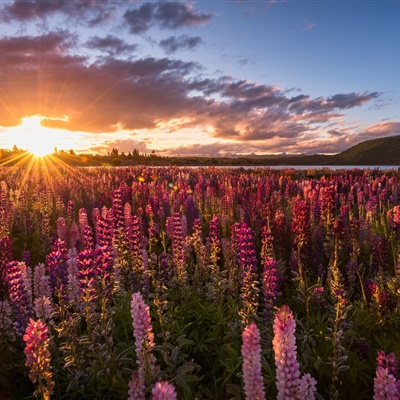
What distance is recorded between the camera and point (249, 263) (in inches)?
212

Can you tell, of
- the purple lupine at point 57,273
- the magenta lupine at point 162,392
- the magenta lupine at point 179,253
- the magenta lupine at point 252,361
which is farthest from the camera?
the magenta lupine at point 179,253

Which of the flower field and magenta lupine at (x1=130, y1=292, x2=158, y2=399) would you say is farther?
magenta lupine at (x1=130, y1=292, x2=158, y2=399)

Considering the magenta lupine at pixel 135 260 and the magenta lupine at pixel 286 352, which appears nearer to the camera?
the magenta lupine at pixel 286 352

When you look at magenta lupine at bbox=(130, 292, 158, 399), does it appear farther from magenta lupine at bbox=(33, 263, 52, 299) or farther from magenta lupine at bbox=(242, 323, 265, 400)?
magenta lupine at bbox=(33, 263, 52, 299)

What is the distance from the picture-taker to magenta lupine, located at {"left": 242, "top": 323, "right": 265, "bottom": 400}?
8.85ft

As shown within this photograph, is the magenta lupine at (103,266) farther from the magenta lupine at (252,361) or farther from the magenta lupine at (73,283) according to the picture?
Result: the magenta lupine at (252,361)

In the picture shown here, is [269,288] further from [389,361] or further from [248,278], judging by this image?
[389,361]

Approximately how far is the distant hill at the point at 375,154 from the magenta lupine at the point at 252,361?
191 metres

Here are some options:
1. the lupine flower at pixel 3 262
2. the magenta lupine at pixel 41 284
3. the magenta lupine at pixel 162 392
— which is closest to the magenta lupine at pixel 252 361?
the magenta lupine at pixel 162 392

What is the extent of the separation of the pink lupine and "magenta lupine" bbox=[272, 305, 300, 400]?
2.00ft

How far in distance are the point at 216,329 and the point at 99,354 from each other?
81.1 inches

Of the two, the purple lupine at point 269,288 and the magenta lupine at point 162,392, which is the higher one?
the magenta lupine at point 162,392

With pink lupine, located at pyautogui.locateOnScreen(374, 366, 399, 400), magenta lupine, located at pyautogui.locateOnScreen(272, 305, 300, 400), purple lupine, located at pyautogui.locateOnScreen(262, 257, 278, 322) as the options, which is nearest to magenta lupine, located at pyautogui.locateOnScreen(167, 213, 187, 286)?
purple lupine, located at pyautogui.locateOnScreen(262, 257, 278, 322)

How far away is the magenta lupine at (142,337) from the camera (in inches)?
125
